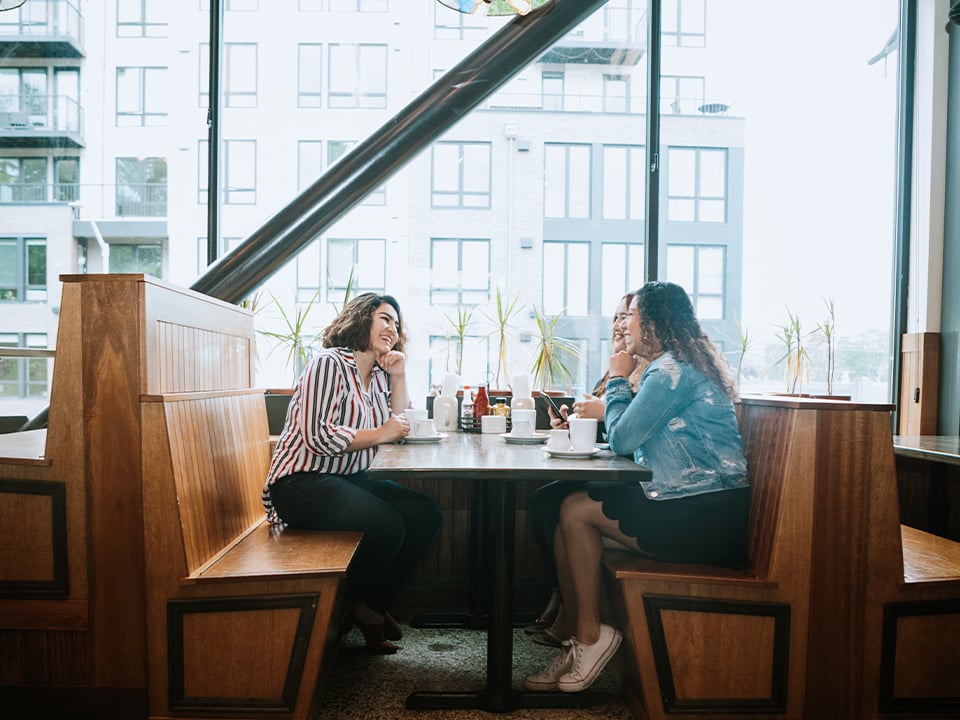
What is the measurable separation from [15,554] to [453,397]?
176 cm

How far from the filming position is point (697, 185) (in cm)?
393

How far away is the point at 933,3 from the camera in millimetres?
4074

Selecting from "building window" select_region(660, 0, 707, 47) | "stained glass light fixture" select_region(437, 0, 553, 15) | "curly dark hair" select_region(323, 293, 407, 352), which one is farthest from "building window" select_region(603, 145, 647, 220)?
"curly dark hair" select_region(323, 293, 407, 352)

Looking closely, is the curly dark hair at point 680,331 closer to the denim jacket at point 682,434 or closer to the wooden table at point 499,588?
the denim jacket at point 682,434

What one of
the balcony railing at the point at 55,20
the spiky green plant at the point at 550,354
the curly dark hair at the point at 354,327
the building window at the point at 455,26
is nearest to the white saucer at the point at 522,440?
the curly dark hair at the point at 354,327

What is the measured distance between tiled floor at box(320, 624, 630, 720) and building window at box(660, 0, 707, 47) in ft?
10.4

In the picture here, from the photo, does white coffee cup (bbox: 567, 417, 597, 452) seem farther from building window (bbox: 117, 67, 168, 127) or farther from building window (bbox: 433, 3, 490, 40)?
building window (bbox: 117, 67, 168, 127)

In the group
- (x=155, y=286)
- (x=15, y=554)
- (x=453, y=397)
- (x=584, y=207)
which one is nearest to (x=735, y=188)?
(x=584, y=207)

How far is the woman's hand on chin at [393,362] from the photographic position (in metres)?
2.84

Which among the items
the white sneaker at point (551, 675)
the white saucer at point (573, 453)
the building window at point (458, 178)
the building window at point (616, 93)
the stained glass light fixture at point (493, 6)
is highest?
the building window at point (616, 93)

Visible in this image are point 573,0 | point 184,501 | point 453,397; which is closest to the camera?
point 184,501

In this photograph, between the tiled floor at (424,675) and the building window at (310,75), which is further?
the building window at (310,75)

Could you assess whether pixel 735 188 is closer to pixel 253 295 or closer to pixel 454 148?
pixel 454 148

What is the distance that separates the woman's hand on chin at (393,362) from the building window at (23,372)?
205 centimetres
